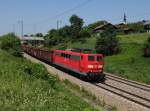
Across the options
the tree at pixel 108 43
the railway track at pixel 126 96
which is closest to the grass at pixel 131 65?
the tree at pixel 108 43

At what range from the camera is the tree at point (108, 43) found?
63781mm

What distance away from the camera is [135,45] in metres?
65.1

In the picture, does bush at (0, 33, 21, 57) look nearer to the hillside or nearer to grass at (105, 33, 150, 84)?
the hillside

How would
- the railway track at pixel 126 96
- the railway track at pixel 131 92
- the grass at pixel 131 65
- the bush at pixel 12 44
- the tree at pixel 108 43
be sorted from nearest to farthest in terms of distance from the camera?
the railway track at pixel 126 96 → the railway track at pixel 131 92 → the grass at pixel 131 65 → the tree at pixel 108 43 → the bush at pixel 12 44

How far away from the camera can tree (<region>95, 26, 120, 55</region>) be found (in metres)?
63.8

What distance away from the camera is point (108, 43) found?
63.9 m

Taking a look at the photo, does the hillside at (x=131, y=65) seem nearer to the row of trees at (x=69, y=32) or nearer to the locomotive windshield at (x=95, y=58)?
the locomotive windshield at (x=95, y=58)

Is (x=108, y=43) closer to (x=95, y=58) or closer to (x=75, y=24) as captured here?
(x=95, y=58)

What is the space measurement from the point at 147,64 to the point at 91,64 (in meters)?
15.9

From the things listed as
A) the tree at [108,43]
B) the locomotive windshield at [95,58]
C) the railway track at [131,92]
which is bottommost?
the railway track at [131,92]

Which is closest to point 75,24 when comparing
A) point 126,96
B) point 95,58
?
point 95,58

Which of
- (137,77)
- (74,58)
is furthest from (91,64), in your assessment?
(137,77)

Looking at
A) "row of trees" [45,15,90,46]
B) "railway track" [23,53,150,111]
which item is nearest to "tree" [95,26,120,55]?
"railway track" [23,53,150,111]

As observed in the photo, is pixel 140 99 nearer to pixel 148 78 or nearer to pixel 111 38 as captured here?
pixel 148 78
